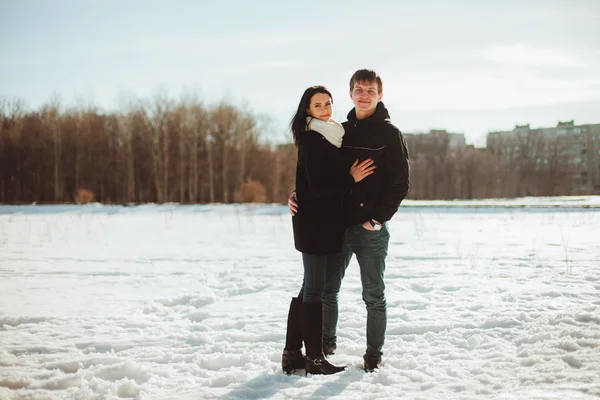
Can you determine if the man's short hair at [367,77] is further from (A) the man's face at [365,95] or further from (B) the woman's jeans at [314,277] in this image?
(B) the woman's jeans at [314,277]

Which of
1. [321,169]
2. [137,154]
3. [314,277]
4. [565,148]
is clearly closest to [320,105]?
[321,169]

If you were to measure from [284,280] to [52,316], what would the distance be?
2.90 metres

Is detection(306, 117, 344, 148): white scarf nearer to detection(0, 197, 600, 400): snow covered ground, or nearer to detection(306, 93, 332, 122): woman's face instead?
detection(306, 93, 332, 122): woman's face

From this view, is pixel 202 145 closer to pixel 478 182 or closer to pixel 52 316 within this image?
pixel 478 182

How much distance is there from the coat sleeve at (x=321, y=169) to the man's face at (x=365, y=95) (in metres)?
0.44

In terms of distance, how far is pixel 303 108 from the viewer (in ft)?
10.6

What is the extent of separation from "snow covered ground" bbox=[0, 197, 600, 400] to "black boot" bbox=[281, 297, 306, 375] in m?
0.10

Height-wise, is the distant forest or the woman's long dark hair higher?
the distant forest

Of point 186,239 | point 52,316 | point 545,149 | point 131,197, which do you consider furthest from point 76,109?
point 545,149

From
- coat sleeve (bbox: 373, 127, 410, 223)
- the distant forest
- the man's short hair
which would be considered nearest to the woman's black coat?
coat sleeve (bbox: 373, 127, 410, 223)

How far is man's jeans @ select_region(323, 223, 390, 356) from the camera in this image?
3301 millimetres

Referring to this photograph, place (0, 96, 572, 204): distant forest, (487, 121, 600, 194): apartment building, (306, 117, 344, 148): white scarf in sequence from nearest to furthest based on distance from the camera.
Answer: (306, 117, 344, 148): white scarf → (0, 96, 572, 204): distant forest → (487, 121, 600, 194): apartment building

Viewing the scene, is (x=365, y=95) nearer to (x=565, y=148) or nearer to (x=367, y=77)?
(x=367, y=77)

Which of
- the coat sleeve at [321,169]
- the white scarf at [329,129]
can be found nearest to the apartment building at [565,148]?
the white scarf at [329,129]
